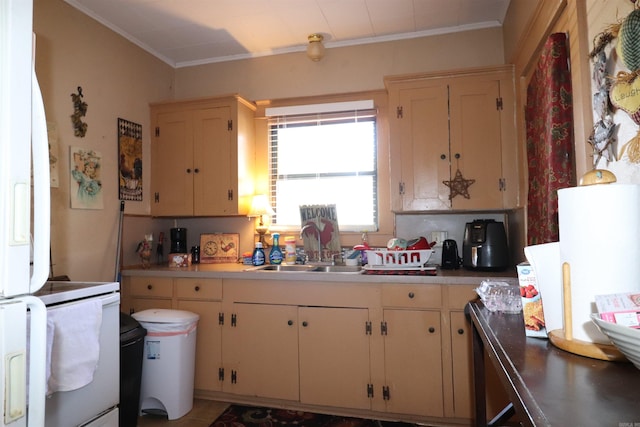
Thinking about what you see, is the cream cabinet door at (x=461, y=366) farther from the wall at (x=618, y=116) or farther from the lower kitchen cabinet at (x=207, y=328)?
the lower kitchen cabinet at (x=207, y=328)

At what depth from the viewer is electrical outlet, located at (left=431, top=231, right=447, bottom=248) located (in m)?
2.93

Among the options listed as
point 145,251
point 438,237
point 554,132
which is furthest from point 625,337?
point 145,251

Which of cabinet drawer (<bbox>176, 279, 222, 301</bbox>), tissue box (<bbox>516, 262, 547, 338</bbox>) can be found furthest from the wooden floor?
tissue box (<bbox>516, 262, 547, 338</bbox>)

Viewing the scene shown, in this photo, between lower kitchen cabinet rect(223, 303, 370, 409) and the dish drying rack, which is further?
the dish drying rack

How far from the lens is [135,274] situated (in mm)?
2848

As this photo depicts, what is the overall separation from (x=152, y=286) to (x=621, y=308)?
9.13 ft

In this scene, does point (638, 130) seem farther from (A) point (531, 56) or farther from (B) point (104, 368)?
(B) point (104, 368)

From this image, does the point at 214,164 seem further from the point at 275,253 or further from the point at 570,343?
the point at 570,343

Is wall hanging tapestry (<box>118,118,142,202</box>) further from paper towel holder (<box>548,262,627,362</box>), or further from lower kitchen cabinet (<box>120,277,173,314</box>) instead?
paper towel holder (<box>548,262,627,362</box>)

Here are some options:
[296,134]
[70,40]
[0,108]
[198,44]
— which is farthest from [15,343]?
[198,44]

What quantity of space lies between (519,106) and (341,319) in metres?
1.79

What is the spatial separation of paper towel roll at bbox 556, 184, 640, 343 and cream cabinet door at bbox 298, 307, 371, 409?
5.50 ft

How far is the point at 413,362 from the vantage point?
236cm

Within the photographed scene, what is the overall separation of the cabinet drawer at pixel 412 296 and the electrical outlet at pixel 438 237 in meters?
0.67
